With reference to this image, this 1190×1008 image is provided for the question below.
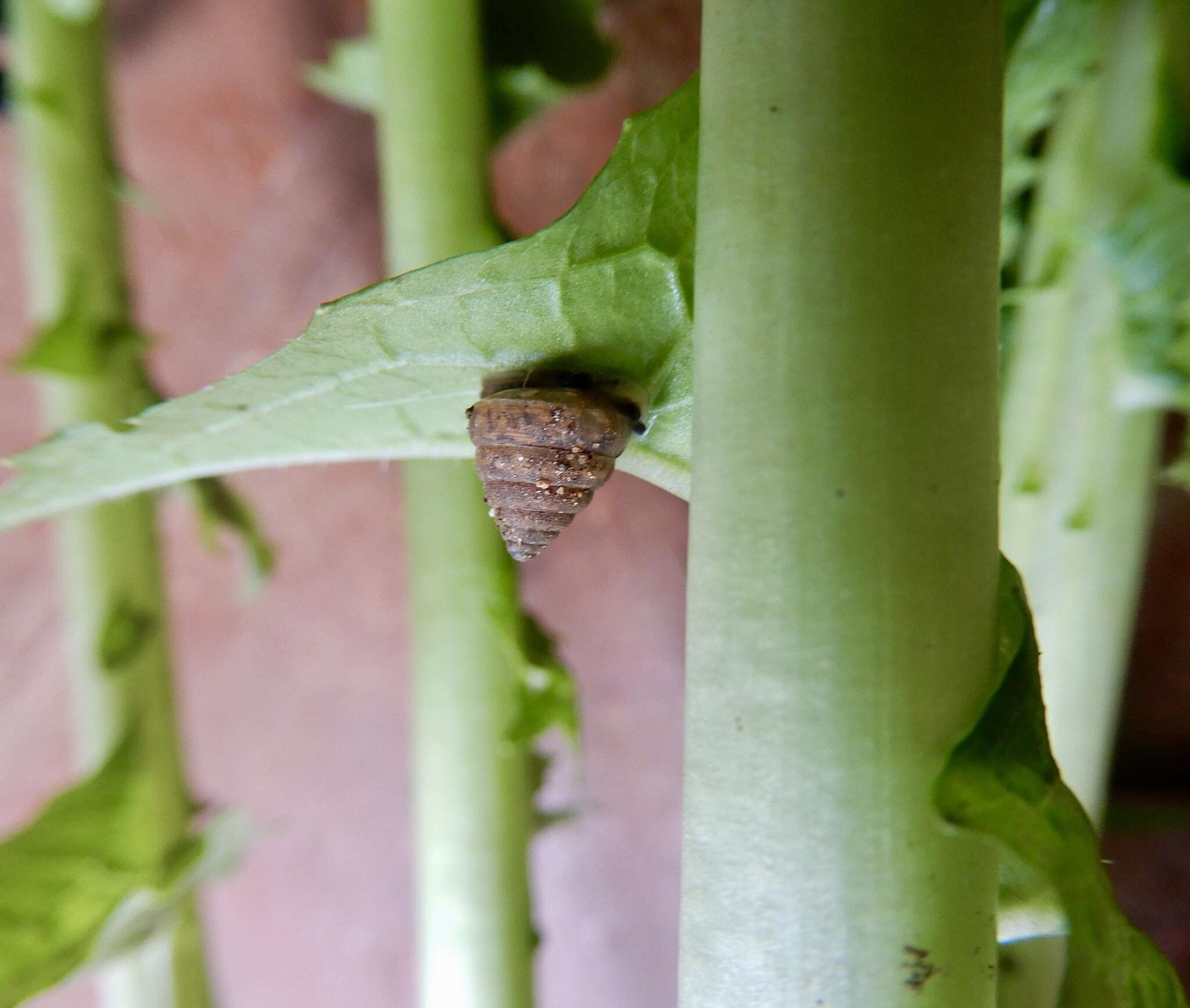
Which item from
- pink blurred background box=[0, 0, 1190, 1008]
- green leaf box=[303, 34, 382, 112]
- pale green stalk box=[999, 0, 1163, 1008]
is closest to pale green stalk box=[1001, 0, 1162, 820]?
pale green stalk box=[999, 0, 1163, 1008]

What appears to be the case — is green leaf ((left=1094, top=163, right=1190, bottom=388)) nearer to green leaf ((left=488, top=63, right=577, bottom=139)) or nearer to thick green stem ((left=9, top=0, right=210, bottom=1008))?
green leaf ((left=488, top=63, right=577, bottom=139))

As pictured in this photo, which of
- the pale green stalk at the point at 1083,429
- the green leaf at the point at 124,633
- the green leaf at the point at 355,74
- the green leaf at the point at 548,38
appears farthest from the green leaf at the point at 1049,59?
the green leaf at the point at 124,633

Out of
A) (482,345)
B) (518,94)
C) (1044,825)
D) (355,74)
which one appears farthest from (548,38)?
(1044,825)

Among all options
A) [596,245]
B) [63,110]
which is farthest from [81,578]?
[596,245]

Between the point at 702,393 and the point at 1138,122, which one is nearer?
the point at 702,393

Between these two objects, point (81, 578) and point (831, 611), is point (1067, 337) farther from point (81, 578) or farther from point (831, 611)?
point (81, 578)

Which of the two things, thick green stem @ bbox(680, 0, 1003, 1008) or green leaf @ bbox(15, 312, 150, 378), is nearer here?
thick green stem @ bbox(680, 0, 1003, 1008)
